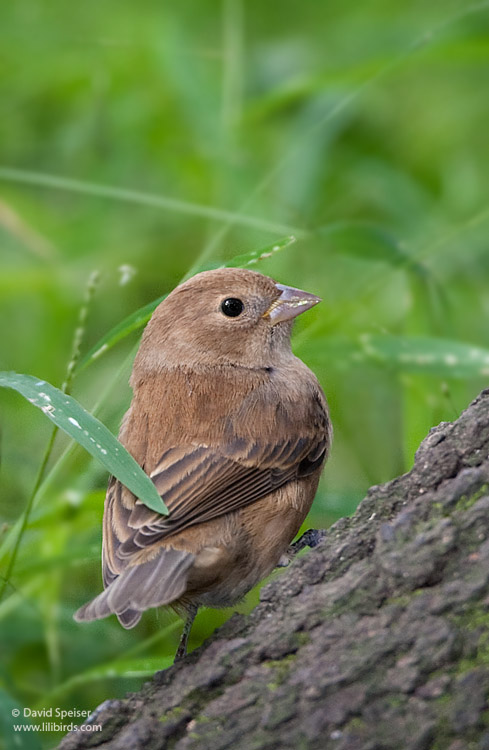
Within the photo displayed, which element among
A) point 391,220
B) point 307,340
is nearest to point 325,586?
point 307,340

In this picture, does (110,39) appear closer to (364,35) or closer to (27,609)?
(364,35)

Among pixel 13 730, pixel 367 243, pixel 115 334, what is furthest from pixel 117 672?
pixel 367 243

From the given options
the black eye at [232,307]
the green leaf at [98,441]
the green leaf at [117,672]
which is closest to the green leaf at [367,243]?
the black eye at [232,307]

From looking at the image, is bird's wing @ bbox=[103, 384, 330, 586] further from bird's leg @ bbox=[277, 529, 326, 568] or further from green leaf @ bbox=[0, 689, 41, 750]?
green leaf @ bbox=[0, 689, 41, 750]

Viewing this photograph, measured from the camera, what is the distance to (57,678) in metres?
3.73

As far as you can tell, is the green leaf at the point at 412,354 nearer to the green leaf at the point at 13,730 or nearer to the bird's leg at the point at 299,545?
the bird's leg at the point at 299,545

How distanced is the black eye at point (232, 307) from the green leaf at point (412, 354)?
0.56 meters

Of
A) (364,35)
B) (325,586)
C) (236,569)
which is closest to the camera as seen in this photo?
(325,586)

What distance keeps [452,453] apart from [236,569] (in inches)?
31.9

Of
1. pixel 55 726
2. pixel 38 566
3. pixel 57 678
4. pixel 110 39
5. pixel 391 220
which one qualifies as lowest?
pixel 55 726

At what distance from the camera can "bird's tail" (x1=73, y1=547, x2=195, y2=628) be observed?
2.62 m

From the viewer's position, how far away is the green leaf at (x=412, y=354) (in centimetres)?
405

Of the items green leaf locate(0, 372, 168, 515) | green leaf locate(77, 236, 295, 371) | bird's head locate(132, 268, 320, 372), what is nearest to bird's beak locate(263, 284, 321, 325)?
bird's head locate(132, 268, 320, 372)

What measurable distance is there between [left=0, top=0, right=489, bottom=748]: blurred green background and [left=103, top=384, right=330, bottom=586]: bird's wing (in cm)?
38
